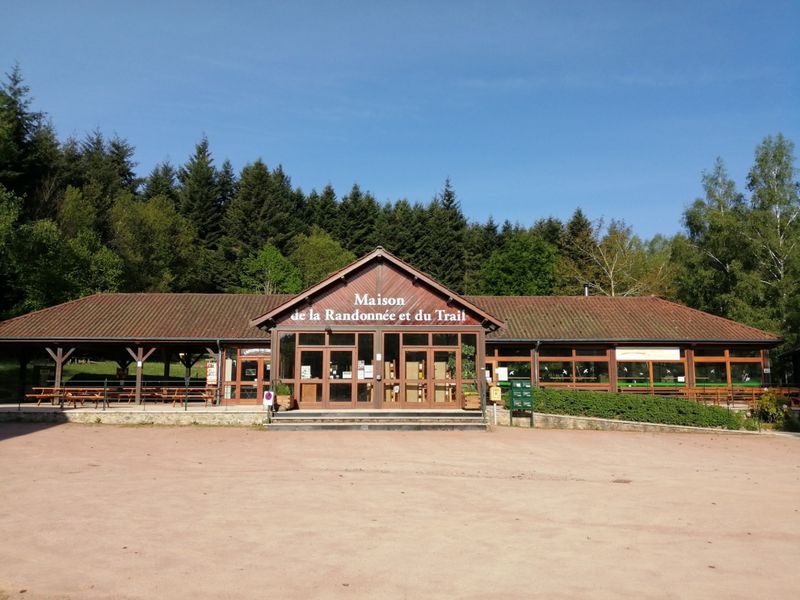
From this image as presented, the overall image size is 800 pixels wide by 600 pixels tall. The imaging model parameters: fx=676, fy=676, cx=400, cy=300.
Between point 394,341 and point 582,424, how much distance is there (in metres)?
6.74

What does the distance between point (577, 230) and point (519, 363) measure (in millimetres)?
36395

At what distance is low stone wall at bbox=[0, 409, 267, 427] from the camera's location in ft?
69.0

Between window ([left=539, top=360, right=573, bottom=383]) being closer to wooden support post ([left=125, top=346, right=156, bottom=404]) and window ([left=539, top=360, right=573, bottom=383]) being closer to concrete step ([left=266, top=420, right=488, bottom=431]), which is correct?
concrete step ([left=266, top=420, right=488, bottom=431])

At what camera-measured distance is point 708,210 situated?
42.2 m

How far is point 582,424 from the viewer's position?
69.2ft

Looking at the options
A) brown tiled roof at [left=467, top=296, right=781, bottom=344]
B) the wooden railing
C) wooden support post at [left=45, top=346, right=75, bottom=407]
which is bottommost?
the wooden railing

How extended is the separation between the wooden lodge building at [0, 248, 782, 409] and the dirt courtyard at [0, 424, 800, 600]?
7.40 meters

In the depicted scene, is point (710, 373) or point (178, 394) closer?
point (178, 394)

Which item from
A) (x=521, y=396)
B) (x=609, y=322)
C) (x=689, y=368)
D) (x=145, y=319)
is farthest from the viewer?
(x=609, y=322)

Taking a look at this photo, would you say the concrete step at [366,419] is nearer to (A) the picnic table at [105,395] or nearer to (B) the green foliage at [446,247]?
(A) the picnic table at [105,395]

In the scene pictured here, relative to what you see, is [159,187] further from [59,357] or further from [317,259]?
[59,357]

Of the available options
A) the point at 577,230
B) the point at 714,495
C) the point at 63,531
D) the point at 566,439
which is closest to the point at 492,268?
the point at 577,230

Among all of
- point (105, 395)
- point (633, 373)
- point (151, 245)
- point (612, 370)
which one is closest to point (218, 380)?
point (105, 395)

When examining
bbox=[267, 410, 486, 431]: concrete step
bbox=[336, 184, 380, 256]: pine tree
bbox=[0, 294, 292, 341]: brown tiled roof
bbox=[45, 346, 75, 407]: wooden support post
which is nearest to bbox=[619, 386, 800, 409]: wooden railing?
bbox=[267, 410, 486, 431]: concrete step
